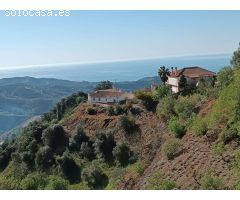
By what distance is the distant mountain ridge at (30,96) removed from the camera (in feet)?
404

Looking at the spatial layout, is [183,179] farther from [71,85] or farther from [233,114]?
[71,85]

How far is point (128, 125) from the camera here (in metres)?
26.8

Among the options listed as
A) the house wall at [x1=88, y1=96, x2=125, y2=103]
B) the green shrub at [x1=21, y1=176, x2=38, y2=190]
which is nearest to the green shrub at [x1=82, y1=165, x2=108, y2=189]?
the green shrub at [x1=21, y1=176, x2=38, y2=190]

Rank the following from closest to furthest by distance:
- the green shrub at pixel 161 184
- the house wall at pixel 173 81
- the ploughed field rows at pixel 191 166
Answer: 1. the green shrub at pixel 161 184
2. the ploughed field rows at pixel 191 166
3. the house wall at pixel 173 81

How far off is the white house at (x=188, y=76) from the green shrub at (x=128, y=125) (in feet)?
16.3

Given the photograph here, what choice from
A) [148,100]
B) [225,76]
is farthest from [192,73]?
[225,76]

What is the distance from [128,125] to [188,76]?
727cm

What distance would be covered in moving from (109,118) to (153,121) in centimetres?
279

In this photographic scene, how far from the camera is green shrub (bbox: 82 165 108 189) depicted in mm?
21938

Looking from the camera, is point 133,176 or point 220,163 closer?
point 220,163

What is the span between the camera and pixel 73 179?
944 inches

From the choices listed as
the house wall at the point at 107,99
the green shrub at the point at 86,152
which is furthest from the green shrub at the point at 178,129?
the house wall at the point at 107,99

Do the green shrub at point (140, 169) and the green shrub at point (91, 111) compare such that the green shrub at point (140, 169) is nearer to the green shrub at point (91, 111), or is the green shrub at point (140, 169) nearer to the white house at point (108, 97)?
the green shrub at point (91, 111)

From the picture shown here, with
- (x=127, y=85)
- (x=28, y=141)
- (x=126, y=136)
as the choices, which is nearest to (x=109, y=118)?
(x=126, y=136)
